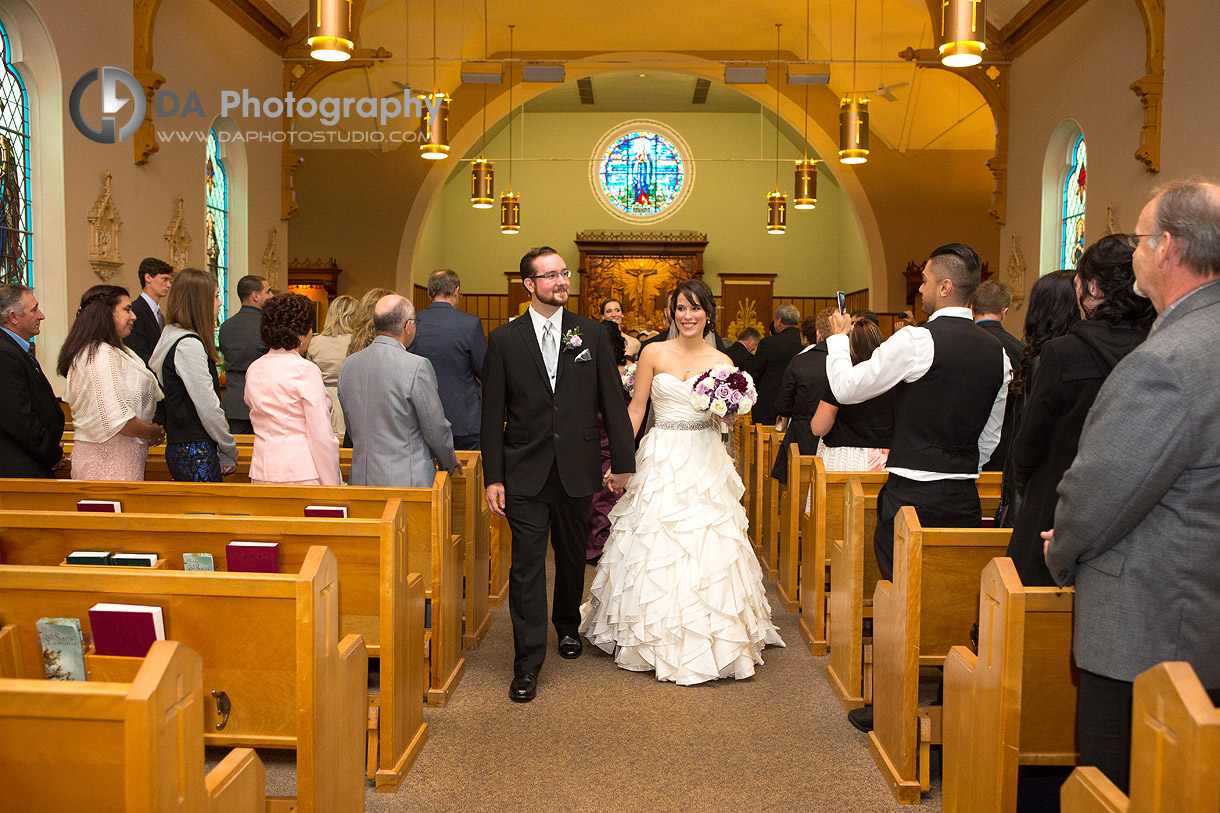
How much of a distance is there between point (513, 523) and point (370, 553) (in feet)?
2.94

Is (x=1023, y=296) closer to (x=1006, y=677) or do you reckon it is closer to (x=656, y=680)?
(x=656, y=680)

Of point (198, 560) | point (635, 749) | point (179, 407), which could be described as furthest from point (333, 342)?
point (635, 749)

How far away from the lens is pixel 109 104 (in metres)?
7.81

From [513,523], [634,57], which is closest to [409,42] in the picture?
[634,57]

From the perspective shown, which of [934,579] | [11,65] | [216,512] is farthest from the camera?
[11,65]

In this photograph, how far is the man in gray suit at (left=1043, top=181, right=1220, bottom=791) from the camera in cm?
170

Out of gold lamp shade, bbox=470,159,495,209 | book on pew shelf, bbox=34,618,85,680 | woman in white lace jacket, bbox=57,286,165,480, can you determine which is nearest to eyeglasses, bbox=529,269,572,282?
woman in white lace jacket, bbox=57,286,165,480

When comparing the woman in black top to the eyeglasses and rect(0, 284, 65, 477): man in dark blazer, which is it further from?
A: rect(0, 284, 65, 477): man in dark blazer

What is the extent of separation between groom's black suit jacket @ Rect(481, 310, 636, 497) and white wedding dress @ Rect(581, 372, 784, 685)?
0.40 m

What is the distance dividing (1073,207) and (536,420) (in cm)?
881

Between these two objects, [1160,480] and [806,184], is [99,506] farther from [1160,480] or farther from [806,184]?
[806,184]

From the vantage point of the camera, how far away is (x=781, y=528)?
5.75 metres

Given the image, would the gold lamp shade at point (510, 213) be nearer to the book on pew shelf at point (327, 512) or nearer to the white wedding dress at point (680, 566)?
the white wedding dress at point (680, 566)

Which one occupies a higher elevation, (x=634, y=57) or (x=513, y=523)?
(x=634, y=57)
